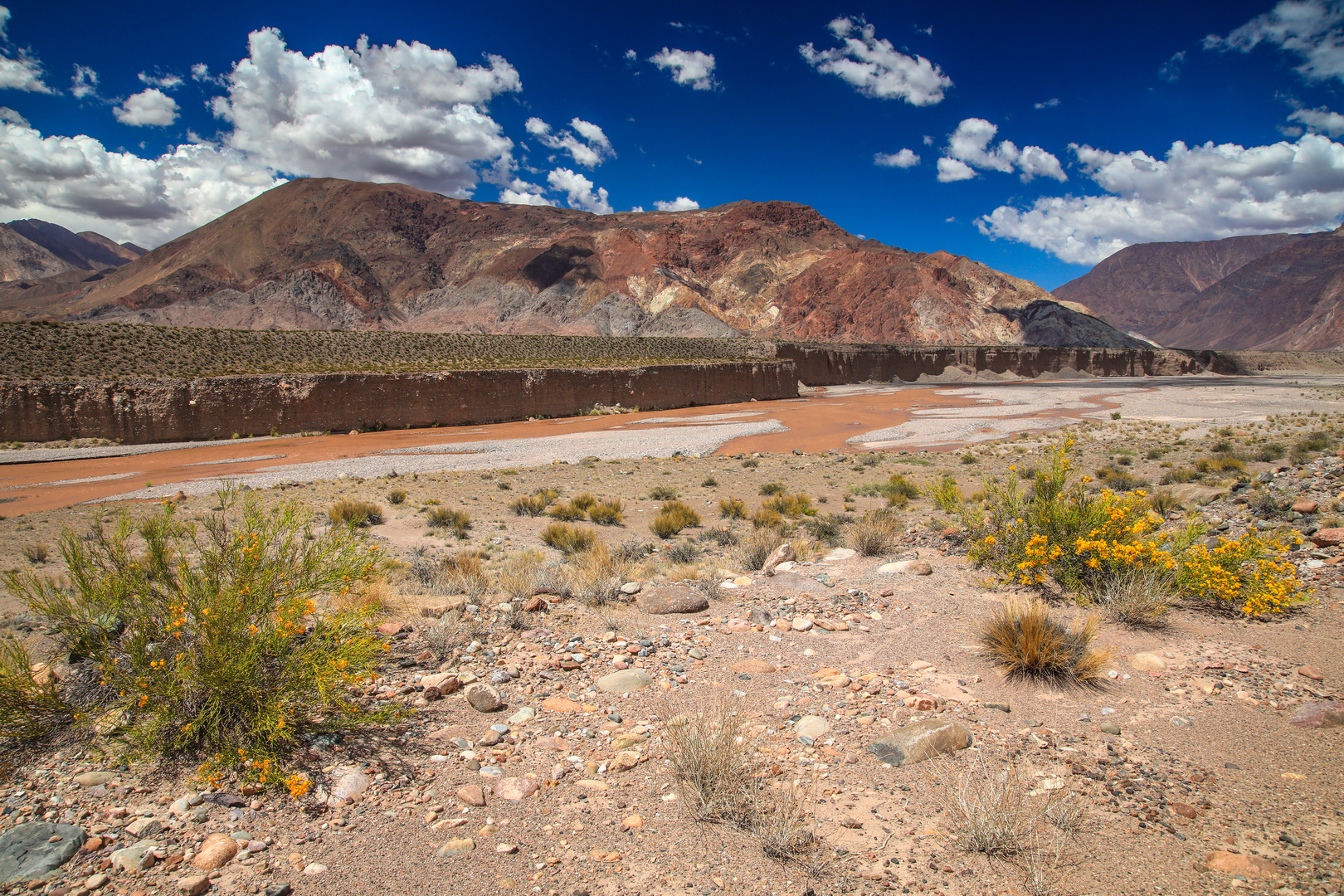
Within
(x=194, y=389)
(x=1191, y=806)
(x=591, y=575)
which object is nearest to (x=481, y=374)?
(x=194, y=389)

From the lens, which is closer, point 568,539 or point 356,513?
point 568,539

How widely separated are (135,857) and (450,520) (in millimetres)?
9105

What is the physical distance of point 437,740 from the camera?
3.96m

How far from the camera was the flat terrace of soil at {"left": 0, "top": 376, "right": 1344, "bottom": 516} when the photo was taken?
798 inches

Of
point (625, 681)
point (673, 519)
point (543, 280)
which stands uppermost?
point (543, 280)

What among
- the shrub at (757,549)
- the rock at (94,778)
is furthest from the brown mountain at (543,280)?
the rock at (94,778)

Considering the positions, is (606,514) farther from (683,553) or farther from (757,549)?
(757,549)

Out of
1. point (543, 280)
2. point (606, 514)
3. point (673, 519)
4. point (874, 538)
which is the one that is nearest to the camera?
point (874, 538)

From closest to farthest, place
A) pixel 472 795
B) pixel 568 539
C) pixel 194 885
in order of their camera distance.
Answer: pixel 194 885
pixel 472 795
pixel 568 539

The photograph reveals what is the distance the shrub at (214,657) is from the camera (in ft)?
11.7

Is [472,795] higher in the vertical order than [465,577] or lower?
lower

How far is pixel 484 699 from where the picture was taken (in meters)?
4.37

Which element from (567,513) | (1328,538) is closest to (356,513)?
(567,513)

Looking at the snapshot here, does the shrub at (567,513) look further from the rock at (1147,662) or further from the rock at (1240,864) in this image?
the rock at (1240,864)
